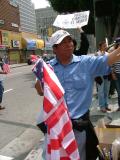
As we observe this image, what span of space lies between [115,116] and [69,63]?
4834 mm

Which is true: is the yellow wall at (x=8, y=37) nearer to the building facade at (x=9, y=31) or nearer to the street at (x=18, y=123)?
the building facade at (x=9, y=31)

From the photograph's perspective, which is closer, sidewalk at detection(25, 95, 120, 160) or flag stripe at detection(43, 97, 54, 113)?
flag stripe at detection(43, 97, 54, 113)

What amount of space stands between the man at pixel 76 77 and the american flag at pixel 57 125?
0.52 ft

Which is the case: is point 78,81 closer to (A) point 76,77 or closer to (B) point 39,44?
(A) point 76,77

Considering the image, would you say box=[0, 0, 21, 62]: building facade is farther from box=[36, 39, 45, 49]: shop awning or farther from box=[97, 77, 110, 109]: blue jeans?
box=[97, 77, 110, 109]: blue jeans

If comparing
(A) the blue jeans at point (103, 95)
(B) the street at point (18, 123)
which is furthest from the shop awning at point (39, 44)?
(A) the blue jeans at point (103, 95)

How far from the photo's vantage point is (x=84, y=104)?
11.9 feet

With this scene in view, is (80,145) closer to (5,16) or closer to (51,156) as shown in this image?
(51,156)

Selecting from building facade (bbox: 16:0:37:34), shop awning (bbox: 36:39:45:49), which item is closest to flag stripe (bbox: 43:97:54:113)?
shop awning (bbox: 36:39:45:49)

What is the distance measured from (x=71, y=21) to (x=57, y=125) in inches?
170

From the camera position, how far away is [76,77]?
359 centimetres

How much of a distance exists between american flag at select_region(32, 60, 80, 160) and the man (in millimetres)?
160

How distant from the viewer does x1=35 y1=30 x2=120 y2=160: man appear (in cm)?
359

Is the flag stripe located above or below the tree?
below
